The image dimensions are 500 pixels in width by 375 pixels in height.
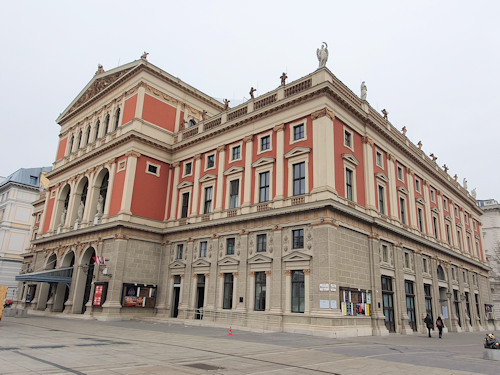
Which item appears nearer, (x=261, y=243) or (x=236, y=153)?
(x=261, y=243)

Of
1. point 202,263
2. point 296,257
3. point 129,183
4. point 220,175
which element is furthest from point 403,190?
point 129,183

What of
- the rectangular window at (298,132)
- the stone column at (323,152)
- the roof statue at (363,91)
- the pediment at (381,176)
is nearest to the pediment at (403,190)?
the pediment at (381,176)

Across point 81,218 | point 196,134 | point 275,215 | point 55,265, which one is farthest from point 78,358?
point 55,265

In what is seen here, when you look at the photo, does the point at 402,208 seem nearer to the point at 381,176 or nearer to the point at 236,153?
the point at 381,176

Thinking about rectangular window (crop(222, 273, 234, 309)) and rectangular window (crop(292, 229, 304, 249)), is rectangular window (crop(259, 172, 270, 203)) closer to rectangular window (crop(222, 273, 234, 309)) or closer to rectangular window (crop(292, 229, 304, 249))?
rectangular window (crop(292, 229, 304, 249))

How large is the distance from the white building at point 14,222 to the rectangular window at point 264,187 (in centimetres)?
5573

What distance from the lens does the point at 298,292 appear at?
26.0 meters

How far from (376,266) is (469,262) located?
81.9 ft

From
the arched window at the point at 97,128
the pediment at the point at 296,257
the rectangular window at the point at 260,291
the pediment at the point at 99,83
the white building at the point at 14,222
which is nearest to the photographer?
the pediment at the point at 296,257

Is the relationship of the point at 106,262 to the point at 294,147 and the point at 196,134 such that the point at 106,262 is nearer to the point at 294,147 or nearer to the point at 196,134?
the point at 196,134

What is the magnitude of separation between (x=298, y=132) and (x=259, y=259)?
9.94 meters

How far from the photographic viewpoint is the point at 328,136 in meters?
27.5

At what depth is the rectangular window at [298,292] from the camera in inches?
1008

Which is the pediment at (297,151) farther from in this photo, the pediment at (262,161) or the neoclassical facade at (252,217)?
the pediment at (262,161)
